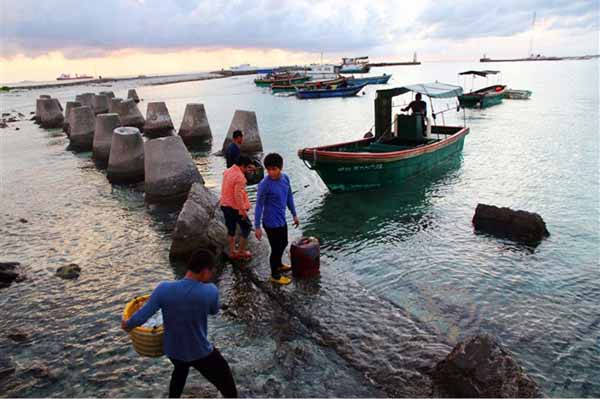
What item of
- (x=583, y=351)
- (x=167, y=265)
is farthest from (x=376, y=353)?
(x=167, y=265)

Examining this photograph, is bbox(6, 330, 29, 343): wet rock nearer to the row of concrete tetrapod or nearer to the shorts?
the shorts

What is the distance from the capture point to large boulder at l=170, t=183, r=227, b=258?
27.4 ft

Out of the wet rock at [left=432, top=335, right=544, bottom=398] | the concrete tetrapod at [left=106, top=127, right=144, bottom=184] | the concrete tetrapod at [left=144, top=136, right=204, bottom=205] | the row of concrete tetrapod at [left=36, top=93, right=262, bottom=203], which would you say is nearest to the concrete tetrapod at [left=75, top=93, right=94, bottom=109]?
the row of concrete tetrapod at [left=36, top=93, right=262, bottom=203]

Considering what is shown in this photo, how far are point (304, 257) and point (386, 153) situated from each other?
6906 millimetres

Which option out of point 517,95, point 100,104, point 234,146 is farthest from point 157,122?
point 517,95

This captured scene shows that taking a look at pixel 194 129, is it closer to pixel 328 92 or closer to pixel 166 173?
pixel 166 173

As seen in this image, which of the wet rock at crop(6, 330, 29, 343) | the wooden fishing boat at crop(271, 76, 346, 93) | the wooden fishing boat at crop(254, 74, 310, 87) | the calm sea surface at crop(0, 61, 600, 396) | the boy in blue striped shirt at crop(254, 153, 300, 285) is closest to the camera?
the calm sea surface at crop(0, 61, 600, 396)

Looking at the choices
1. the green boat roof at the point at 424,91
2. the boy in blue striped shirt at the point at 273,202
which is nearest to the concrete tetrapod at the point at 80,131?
the green boat roof at the point at 424,91

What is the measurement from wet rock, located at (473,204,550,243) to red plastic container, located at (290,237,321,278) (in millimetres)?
5135

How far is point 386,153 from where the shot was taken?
13.4 metres

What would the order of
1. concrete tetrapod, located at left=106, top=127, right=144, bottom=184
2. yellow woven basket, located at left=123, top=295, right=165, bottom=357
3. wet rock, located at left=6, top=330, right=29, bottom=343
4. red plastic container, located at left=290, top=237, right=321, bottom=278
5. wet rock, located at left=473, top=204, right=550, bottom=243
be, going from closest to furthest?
yellow woven basket, located at left=123, top=295, right=165, bottom=357 → wet rock, located at left=6, top=330, right=29, bottom=343 → red plastic container, located at left=290, top=237, right=321, bottom=278 → wet rock, located at left=473, top=204, right=550, bottom=243 → concrete tetrapod, located at left=106, top=127, right=144, bottom=184

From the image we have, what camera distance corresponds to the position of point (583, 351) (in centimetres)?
590

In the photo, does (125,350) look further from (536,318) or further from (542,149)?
(542,149)

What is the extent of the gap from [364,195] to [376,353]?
838cm
